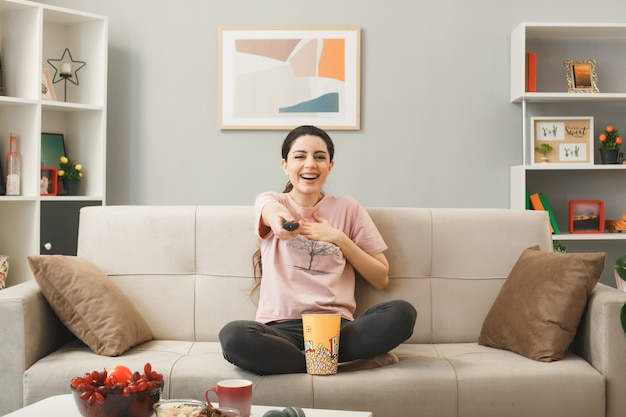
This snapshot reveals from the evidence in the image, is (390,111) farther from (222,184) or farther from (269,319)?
(269,319)

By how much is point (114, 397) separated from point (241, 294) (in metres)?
1.12

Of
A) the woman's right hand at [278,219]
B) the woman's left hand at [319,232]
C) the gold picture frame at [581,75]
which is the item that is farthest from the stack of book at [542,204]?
the woman's right hand at [278,219]

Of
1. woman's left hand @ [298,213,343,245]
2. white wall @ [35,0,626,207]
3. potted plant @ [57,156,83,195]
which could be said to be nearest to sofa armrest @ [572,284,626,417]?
woman's left hand @ [298,213,343,245]

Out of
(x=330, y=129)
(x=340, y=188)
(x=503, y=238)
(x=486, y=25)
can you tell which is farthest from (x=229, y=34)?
(x=503, y=238)

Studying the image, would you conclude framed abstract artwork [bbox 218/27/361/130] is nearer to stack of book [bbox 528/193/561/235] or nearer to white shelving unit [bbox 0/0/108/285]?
white shelving unit [bbox 0/0/108/285]

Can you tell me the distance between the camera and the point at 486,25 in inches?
159

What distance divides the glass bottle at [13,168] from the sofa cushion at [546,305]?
93.8 inches

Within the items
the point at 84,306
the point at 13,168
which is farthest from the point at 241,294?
the point at 13,168

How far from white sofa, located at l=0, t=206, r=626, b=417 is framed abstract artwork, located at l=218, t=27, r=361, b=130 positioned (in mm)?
1427

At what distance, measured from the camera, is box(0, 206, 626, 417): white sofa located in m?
2.22

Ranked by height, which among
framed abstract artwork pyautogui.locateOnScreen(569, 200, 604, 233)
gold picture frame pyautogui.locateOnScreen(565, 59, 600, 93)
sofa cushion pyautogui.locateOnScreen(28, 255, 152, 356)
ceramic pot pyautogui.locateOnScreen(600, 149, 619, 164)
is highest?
gold picture frame pyautogui.locateOnScreen(565, 59, 600, 93)

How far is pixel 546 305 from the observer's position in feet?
7.72

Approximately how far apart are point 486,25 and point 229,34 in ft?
4.52

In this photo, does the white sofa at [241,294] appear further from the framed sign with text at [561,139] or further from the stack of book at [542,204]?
the framed sign with text at [561,139]
